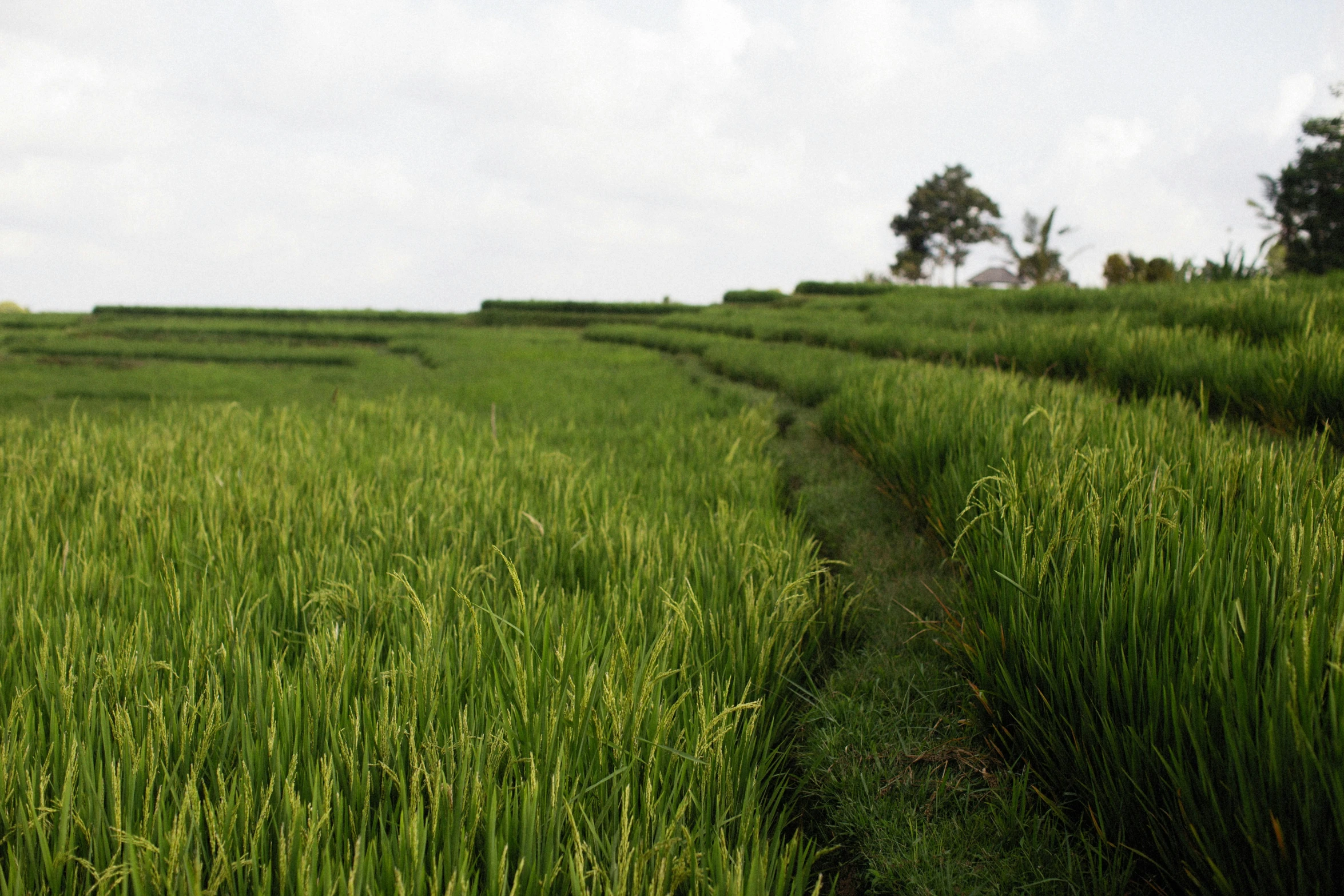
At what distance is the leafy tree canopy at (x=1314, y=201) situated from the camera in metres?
15.1

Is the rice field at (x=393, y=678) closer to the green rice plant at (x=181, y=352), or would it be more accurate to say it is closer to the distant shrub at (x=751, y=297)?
the green rice plant at (x=181, y=352)

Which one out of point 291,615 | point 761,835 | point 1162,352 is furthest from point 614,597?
point 1162,352

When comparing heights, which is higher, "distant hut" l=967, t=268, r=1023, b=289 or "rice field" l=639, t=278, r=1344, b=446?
"distant hut" l=967, t=268, r=1023, b=289

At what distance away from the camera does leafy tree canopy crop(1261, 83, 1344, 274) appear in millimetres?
15094

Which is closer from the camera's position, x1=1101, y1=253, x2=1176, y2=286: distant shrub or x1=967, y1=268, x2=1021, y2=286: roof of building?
x1=1101, y1=253, x2=1176, y2=286: distant shrub

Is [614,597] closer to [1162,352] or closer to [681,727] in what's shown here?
[681,727]

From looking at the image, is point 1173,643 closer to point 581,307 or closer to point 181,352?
point 181,352

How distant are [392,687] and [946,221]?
39.1m

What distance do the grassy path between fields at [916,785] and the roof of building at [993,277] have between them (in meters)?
39.7

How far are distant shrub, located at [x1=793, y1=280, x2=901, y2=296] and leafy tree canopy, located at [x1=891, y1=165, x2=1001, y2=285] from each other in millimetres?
14931

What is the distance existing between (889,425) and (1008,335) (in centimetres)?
337

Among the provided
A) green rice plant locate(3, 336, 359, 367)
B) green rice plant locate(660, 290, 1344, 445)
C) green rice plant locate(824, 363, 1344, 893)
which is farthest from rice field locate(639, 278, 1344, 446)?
green rice plant locate(3, 336, 359, 367)

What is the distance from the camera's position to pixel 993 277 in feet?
128

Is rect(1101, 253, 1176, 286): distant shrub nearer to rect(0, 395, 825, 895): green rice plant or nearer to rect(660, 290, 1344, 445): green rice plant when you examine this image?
rect(660, 290, 1344, 445): green rice plant
